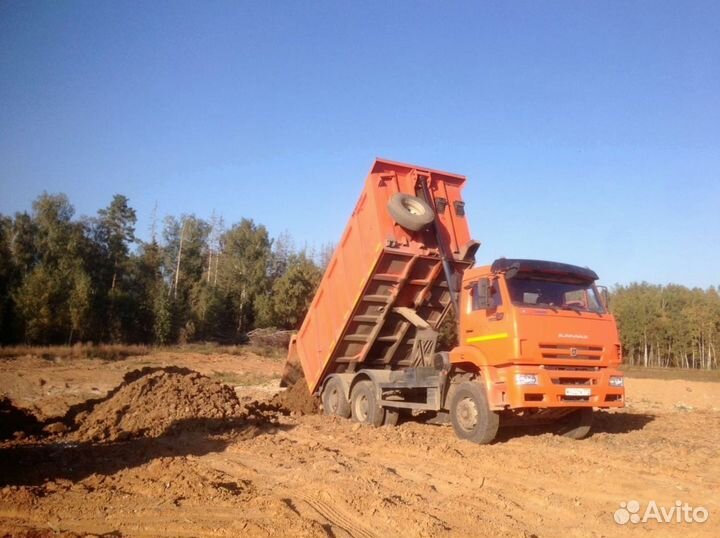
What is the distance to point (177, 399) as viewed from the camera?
34.6 ft

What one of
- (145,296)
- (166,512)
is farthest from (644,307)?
(166,512)

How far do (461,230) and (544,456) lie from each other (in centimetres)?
445

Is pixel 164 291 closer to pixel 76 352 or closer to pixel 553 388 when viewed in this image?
pixel 76 352

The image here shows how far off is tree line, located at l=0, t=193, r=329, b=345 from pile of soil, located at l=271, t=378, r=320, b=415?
25264 mm

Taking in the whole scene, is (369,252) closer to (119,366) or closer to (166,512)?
(166,512)

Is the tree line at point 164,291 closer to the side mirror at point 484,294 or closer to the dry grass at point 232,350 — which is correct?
the dry grass at point 232,350

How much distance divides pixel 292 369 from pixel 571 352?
7.01 metres

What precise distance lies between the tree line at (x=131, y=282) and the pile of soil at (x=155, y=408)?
2536cm

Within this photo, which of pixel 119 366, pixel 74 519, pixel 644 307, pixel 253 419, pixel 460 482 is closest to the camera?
pixel 74 519

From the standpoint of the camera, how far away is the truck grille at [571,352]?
807 centimetres

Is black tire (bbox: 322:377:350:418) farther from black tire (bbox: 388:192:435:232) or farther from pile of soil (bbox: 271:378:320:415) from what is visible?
black tire (bbox: 388:192:435:232)

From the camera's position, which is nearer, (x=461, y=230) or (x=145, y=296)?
(x=461, y=230)

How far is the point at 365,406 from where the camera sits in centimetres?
1084

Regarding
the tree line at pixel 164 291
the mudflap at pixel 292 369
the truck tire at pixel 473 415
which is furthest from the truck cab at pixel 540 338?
the tree line at pixel 164 291
